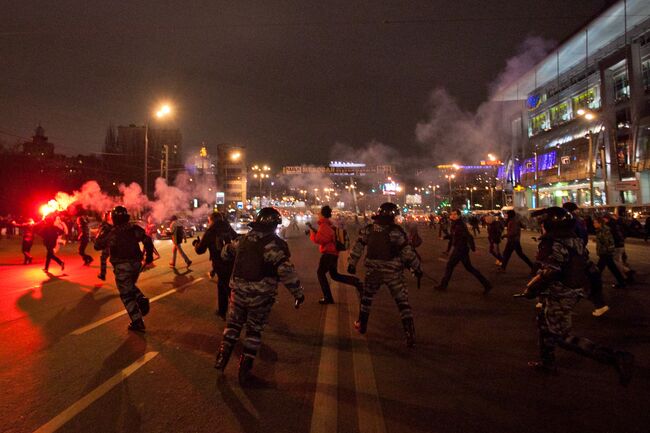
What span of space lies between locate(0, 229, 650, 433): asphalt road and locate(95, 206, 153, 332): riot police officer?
34 cm

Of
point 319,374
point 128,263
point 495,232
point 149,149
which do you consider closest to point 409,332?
point 319,374

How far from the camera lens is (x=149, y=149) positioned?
206 ft

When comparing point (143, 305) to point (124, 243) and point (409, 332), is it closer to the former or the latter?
point (124, 243)

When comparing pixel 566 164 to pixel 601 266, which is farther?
pixel 566 164

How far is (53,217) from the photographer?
12.6 metres

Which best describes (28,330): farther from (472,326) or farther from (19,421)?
(472,326)

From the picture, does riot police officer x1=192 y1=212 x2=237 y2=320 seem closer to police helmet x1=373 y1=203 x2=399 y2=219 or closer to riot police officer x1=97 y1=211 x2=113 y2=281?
riot police officer x1=97 y1=211 x2=113 y2=281

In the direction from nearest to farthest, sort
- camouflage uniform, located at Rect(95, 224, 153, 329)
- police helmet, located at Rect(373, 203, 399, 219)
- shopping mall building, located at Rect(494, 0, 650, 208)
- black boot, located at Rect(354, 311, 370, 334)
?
police helmet, located at Rect(373, 203, 399, 219), black boot, located at Rect(354, 311, 370, 334), camouflage uniform, located at Rect(95, 224, 153, 329), shopping mall building, located at Rect(494, 0, 650, 208)

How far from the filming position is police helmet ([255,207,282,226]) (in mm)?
4625

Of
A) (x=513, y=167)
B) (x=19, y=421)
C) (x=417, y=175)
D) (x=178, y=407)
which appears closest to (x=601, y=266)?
(x=178, y=407)

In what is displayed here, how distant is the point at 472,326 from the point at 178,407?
173 inches

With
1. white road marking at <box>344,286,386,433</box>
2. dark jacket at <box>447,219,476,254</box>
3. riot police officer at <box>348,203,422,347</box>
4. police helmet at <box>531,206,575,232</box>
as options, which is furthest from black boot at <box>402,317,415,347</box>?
dark jacket at <box>447,219,476,254</box>

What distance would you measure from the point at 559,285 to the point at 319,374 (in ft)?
8.67

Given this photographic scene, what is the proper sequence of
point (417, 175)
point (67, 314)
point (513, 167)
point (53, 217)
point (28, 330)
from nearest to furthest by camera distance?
1. point (28, 330)
2. point (67, 314)
3. point (53, 217)
4. point (513, 167)
5. point (417, 175)
